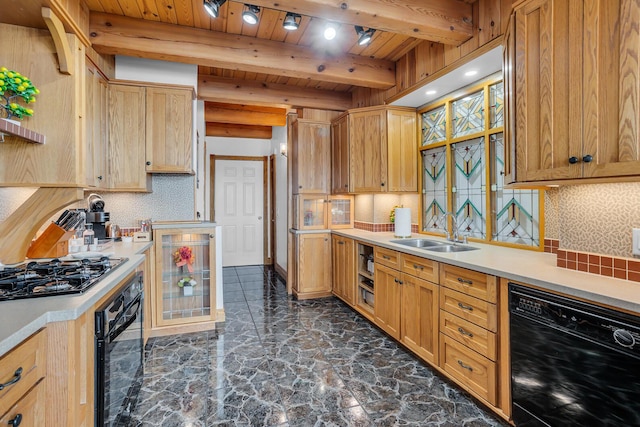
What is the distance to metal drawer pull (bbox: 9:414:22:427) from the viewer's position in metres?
0.96

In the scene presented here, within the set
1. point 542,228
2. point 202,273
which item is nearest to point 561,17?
point 542,228

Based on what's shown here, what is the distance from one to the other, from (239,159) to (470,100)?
4.45 m

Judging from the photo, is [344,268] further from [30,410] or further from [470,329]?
[30,410]

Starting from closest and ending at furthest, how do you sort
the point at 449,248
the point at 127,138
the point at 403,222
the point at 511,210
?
the point at 511,210 < the point at 449,248 < the point at 127,138 < the point at 403,222

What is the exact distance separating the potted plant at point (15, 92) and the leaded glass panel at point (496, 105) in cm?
327

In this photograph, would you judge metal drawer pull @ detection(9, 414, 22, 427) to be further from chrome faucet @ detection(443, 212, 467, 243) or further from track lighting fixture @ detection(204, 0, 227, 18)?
chrome faucet @ detection(443, 212, 467, 243)

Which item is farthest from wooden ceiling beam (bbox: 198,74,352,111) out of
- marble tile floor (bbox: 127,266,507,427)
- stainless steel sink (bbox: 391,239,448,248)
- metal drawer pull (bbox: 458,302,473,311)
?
metal drawer pull (bbox: 458,302,473,311)

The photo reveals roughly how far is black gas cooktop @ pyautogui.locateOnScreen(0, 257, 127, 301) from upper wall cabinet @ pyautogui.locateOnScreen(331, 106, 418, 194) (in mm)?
2707

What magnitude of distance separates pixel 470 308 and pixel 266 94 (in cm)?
349

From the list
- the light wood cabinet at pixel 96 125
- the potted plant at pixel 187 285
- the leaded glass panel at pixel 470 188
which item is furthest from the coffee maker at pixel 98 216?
the leaded glass panel at pixel 470 188

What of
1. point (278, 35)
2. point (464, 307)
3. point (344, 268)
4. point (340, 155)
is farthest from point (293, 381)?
point (278, 35)

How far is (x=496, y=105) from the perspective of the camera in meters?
2.81

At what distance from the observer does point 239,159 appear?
252 inches

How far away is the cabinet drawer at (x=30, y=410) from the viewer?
0.96m
